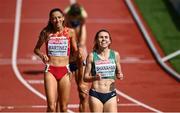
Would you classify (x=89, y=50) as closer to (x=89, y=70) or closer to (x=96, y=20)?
(x=96, y=20)

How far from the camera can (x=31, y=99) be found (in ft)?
57.5

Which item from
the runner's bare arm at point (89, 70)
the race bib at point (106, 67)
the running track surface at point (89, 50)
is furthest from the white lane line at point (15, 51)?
the race bib at point (106, 67)

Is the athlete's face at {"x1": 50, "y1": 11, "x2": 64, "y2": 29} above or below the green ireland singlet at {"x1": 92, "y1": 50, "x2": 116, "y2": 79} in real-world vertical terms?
above

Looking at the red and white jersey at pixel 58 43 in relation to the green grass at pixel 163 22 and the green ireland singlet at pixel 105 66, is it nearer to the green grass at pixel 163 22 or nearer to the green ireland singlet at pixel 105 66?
the green ireland singlet at pixel 105 66

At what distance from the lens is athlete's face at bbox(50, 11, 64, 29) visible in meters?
12.6

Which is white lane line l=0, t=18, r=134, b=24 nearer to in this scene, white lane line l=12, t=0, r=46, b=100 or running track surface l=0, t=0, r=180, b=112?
Answer: running track surface l=0, t=0, r=180, b=112

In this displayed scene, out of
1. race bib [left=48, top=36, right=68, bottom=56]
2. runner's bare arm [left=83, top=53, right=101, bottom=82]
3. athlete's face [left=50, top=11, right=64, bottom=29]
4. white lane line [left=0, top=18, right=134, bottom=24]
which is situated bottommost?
runner's bare arm [left=83, top=53, right=101, bottom=82]

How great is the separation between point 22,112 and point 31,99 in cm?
129

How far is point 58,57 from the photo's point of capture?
42.5 ft

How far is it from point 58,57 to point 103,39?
5.38 ft

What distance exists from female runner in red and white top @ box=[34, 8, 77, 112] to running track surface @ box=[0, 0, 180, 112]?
12.1 ft

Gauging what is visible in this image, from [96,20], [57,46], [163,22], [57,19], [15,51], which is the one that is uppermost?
[96,20]

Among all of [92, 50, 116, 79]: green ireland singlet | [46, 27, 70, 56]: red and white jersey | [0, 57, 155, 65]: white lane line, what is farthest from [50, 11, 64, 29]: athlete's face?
[0, 57, 155, 65]: white lane line

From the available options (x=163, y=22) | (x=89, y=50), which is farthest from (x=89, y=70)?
(x=163, y=22)
